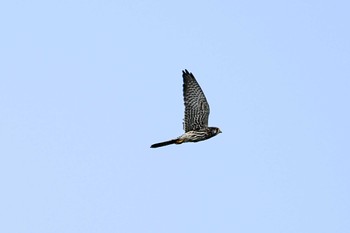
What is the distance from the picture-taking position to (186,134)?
1816 cm

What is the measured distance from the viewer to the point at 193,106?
60.6ft

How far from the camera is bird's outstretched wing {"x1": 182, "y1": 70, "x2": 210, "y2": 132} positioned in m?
18.4

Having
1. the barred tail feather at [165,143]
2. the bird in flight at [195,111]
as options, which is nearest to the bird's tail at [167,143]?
the barred tail feather at [165,143]

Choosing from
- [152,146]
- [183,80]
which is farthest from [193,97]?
[152,146]

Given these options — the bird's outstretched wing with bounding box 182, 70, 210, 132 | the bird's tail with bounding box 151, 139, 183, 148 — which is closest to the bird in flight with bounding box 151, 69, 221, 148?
the bird's outstretched wing with bounding box 182, 70, 210, 132

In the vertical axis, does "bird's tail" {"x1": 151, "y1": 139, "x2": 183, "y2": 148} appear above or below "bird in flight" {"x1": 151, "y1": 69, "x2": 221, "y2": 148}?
below

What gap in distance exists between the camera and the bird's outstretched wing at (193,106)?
18375 mm

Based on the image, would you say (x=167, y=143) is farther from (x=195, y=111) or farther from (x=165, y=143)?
(x=195, y=111)

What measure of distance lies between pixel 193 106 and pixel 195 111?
0.22 m

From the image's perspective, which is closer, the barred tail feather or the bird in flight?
the barred tail feather

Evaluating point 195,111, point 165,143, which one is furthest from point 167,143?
point 195,111

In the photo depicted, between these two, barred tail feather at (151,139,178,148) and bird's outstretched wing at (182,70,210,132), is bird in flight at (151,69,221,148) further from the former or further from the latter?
barred tail feather at (151,139,178,148)

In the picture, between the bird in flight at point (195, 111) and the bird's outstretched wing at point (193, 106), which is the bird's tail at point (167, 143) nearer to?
the bird in flight at point (195, 111)

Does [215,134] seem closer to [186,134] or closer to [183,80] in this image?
[186,134]
